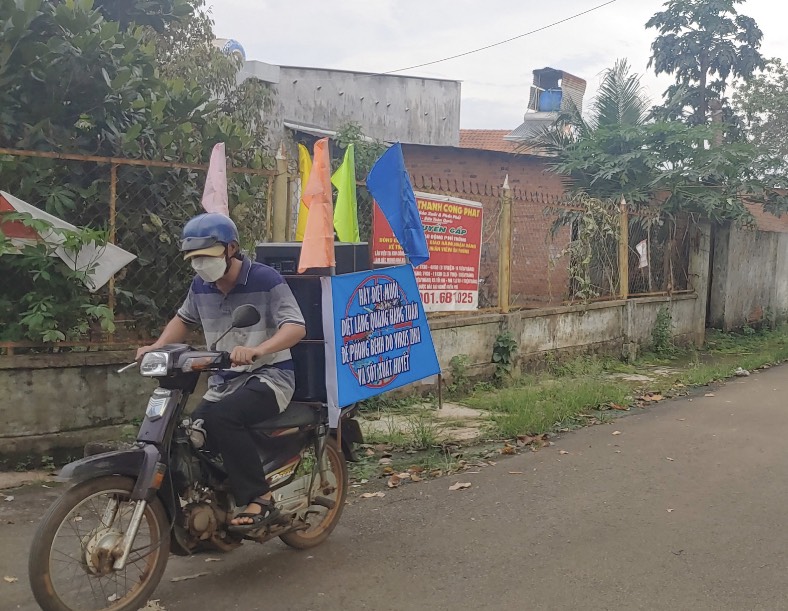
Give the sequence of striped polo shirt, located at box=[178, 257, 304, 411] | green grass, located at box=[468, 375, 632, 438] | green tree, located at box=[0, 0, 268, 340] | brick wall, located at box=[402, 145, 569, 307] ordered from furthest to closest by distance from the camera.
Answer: brick wall, located at box=[402, 145, 569, 307]
green grass, located at box=[468, 375, 632, 438]
green tree, located at box=[0, 0, 268, 340]
striped polo shirt, located at box=[178, 257, 304, 411]

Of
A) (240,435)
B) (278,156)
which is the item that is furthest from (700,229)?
(240,435)

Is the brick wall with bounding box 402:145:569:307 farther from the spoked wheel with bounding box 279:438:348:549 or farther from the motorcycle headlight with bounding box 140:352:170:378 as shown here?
the motorcycle headlight with bounding box 140:352:170:378

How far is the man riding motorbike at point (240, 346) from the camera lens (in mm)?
3541

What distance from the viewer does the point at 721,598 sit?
3656mm

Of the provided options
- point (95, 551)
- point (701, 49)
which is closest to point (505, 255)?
point (95, 551)

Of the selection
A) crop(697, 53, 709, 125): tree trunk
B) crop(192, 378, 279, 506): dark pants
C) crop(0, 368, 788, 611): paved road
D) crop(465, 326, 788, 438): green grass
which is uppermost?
crop(697, 53, 709, 125): tree trunk

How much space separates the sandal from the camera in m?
3.64

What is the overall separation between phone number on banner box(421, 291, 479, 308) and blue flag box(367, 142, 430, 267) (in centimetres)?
210

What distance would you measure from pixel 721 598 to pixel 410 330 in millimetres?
2319

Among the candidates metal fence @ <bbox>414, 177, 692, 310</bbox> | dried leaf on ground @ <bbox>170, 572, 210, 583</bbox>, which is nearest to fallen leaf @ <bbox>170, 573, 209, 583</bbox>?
dried leaf on ground @ <bbox>170, 572, 210, 583</bbox>

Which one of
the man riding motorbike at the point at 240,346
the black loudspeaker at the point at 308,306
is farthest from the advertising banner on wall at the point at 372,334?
the man riding motorbike at the point at 240,346

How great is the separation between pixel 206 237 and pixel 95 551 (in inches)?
53.9

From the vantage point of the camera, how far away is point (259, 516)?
3.69 meters

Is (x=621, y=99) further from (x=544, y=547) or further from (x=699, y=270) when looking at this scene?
(x=544, y=547)
